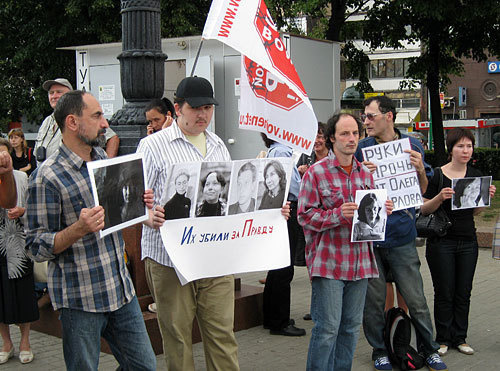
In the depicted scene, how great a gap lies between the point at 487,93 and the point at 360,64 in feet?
119

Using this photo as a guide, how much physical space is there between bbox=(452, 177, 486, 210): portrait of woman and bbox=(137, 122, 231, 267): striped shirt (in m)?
2.38

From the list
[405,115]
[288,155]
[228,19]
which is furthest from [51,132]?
[405,115]

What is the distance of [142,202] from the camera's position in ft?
12.1

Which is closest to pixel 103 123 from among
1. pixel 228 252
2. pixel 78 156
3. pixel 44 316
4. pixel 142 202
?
pixel 78 156

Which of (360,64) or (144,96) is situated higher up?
(360,64)

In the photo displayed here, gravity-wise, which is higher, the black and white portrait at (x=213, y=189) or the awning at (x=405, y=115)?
the awning at (x=405, y=115)

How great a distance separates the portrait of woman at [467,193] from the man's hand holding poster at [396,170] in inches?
26.5

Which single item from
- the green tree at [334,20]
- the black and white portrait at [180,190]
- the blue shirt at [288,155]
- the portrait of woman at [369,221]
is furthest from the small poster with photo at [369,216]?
the green tree at [334,20]

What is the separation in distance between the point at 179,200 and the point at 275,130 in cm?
120

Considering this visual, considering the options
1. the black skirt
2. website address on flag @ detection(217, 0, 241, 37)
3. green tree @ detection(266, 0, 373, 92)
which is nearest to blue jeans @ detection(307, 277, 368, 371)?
website address on flag @ detection(217, 0, 241, 37)

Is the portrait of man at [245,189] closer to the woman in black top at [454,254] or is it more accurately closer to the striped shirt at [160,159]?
the striped shirt at [160,159]

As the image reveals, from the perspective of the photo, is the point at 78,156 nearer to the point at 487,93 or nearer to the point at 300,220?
the point at 300,220

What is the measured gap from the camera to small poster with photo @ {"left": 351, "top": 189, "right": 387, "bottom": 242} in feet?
14.5

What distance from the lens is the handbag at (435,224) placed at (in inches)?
226
